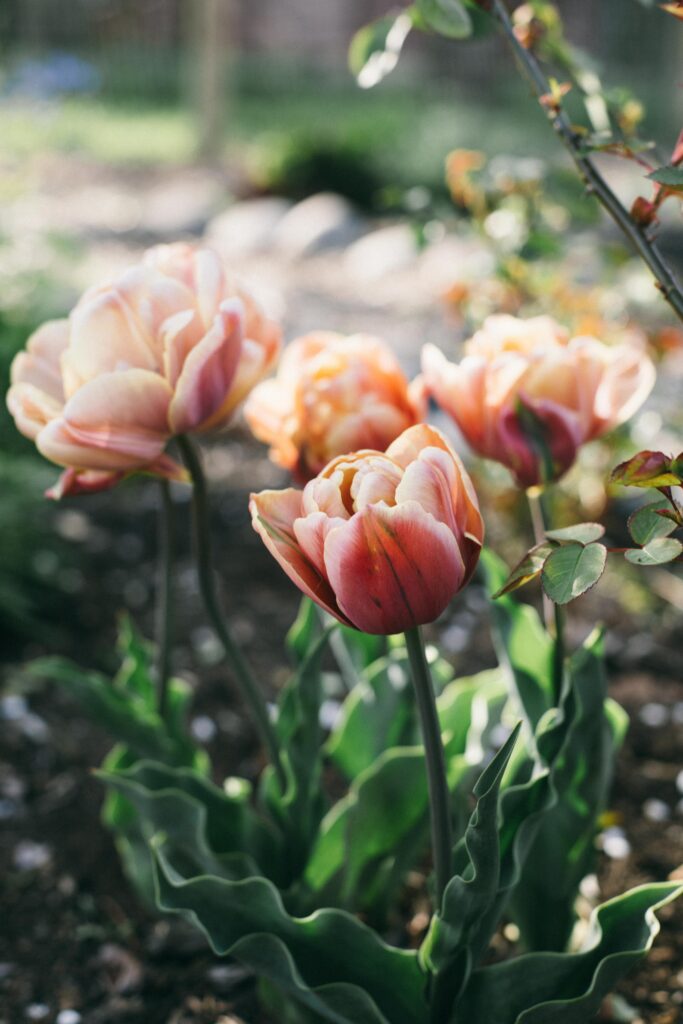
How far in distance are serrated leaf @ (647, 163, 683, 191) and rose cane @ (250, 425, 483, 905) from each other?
27 centimetres

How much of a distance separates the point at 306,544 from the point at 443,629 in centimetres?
165

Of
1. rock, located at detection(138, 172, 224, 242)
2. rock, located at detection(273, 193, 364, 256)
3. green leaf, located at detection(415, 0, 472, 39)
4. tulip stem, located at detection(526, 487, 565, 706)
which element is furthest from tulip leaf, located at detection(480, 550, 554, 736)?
rock, located at detection(138, 172, 224, 242)

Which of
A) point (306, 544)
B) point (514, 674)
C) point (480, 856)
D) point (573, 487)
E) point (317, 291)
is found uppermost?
point (306, 544)

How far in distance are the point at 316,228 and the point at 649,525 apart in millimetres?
6087

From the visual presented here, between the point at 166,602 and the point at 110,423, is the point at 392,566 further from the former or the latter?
the point at 166,602

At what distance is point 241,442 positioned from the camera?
3594 millimetres

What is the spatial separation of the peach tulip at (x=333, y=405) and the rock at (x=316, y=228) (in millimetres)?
5545

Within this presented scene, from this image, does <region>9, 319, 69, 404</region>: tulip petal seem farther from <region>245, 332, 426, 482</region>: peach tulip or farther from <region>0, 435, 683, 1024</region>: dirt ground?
<region>0, 435, 683, 1024</region>: dirt ground

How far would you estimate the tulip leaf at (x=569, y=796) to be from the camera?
1.13m

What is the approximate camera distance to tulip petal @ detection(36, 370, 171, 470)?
3.18 ft

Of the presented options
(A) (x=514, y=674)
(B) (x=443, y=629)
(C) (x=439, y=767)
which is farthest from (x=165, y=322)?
(B) (x=443, y=629)

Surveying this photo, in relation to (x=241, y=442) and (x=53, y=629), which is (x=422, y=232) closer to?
(x=53, y=629)

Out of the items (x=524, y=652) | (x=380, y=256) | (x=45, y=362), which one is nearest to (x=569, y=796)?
(x=524, y=652)

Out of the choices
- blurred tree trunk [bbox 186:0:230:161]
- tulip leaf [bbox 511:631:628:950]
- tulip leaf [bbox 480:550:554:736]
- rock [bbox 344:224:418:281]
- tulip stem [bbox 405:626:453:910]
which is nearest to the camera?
tulip stem [bbox 405:626:453:910]
